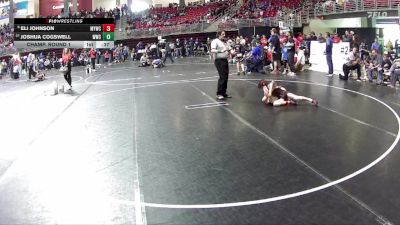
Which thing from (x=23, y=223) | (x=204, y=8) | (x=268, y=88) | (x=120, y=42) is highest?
(x=204, y=8)

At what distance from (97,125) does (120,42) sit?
2902 centimetres

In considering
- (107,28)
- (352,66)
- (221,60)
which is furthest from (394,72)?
(107,28)

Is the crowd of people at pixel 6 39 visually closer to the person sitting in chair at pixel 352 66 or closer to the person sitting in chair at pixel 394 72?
the person sitting in chair at pixel 352 66

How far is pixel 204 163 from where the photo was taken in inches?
236

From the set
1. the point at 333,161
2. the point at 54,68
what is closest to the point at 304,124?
the point at 333,161

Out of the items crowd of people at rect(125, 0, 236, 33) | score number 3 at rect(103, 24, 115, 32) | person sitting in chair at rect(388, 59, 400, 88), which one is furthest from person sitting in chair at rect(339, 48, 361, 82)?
crowd of people at rect(125, 0, 236, 33)

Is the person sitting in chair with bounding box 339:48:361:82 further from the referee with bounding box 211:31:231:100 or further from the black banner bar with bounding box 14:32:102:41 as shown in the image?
the black banner bar with bounding box 14:32:102:41

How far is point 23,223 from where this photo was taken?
4266 millimetres

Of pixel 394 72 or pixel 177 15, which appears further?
pixel 177 15

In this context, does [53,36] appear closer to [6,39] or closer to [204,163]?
[204,163]

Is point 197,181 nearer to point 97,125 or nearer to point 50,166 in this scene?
point 50,166
